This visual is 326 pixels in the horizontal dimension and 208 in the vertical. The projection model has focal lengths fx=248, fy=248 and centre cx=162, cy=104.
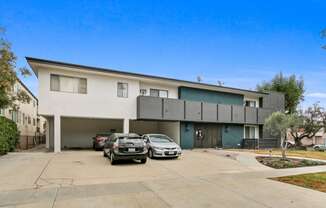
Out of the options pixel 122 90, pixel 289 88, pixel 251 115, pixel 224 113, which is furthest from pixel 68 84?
pixel 289 88

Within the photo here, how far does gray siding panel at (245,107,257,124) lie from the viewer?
26312 mm

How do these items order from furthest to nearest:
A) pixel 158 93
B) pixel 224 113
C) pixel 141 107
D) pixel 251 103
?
pixel 251 103
pixel 224 113
pixel 158 93
pixel 141 107

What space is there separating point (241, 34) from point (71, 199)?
16037 mm

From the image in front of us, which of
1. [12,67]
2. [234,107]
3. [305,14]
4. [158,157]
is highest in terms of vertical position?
[305,14]

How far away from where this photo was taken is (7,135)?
678 inches

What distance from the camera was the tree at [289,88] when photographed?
36562mm

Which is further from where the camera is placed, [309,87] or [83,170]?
[309,87]

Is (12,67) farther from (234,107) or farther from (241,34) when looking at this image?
(234,107)

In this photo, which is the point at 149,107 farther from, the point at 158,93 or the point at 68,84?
the point at 68,84

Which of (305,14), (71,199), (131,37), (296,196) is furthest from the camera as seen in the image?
(131,37)

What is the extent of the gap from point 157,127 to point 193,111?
5.36 m

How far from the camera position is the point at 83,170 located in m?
11.0

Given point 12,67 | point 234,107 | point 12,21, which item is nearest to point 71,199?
point 12,67

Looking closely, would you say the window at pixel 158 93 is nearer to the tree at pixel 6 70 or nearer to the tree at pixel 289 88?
the tree at pixel 6 70
